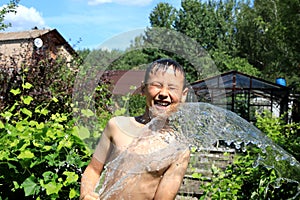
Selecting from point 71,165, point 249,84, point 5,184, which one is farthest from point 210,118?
point 249,84

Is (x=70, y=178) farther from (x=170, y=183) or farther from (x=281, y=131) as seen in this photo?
(x=281, y=131)

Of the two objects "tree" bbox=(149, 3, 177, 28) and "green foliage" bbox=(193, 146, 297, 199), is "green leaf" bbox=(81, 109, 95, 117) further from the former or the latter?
"green foliage" bbox=(193, 146, 297, 199)

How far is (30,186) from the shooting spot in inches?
97.9

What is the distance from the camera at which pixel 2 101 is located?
4.14 meters

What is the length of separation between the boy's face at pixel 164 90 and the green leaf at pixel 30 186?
3.50 feet

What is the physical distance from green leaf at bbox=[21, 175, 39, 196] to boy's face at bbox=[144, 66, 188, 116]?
42.0 inches

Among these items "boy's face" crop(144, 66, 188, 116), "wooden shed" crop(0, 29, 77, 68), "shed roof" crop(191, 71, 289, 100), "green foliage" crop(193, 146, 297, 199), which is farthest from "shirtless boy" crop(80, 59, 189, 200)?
"shed roof" crop(191, 71, 289, 100)

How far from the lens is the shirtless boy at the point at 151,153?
5.66 ft

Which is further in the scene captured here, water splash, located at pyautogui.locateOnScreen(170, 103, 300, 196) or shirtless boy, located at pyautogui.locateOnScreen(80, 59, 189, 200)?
water splash, located at pyautogui.locateOnScreen(170, 103, 300, 196)

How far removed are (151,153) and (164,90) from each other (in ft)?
0.82

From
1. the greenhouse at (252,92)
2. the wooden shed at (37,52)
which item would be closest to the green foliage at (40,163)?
the wooden shed at (37,52)

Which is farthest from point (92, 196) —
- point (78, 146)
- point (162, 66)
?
point (78, 146)

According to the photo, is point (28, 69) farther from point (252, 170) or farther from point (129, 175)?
point (129, 175)

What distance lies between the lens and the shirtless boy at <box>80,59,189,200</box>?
1725 mm
